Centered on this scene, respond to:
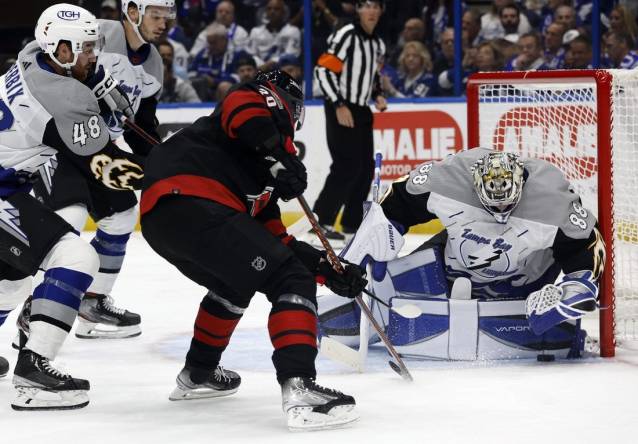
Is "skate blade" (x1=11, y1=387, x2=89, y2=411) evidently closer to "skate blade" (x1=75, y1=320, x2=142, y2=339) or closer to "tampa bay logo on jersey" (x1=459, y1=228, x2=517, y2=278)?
"skate blade" (x1=75, y1=320, x2=142, y2=339)

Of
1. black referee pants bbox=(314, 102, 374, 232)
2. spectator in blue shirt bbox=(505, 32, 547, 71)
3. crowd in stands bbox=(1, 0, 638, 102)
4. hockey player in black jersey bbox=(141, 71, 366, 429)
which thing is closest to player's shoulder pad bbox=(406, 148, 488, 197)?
hockey player in black jersey bbox=(141, 71, 366, 429)

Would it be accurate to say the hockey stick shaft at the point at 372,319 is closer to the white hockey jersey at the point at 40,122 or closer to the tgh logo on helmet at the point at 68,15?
the white hockey jersey at the point at 40,122

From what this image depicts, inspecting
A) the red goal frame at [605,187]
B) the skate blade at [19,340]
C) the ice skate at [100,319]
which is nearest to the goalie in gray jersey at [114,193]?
the ice skate at [100,319]

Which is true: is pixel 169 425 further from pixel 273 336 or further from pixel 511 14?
pixel 511 14

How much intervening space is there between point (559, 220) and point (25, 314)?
1.67 meters

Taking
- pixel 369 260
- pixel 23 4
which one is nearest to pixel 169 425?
pixel 369 260

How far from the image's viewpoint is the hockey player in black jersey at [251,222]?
2910mm

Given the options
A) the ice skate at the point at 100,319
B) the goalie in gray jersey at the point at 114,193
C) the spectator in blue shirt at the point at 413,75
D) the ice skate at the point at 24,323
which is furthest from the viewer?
the spectator in blue shirt at the point at 413,75

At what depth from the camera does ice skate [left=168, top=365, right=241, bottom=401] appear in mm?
3305

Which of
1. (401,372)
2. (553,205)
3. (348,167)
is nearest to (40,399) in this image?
(401,372)

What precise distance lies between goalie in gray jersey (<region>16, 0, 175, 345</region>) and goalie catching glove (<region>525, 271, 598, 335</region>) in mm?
1403

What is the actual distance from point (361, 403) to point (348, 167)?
12.1ft

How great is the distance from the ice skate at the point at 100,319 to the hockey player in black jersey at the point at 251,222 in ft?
4.26

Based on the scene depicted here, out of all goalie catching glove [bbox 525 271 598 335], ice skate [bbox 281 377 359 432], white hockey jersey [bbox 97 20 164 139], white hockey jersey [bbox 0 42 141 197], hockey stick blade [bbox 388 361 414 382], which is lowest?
hockey stick blade [bbox 388 361 414 382]
